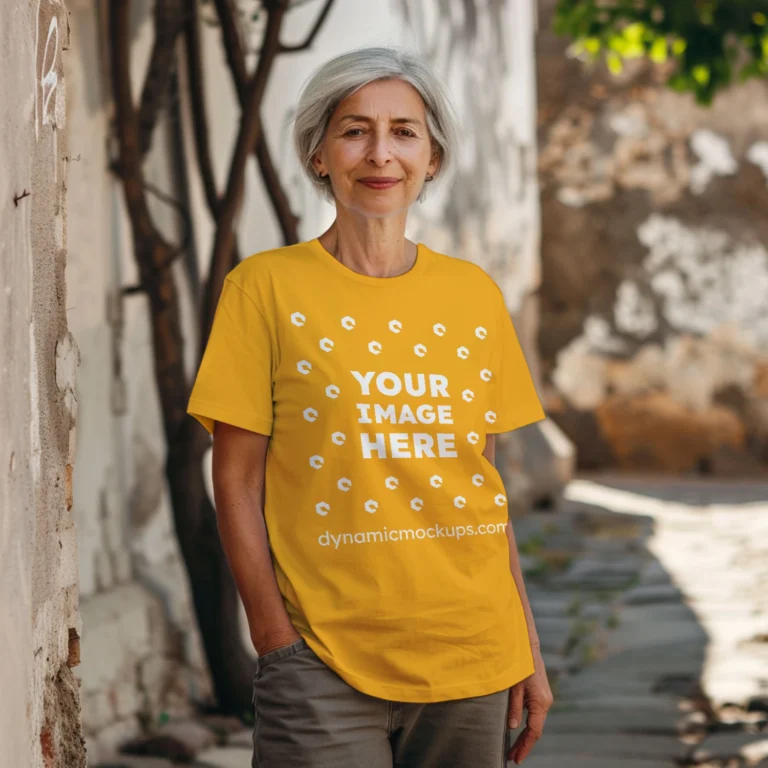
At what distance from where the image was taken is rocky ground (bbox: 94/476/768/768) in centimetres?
363

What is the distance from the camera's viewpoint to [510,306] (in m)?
9.02

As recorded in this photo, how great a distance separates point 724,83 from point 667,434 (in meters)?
6.41

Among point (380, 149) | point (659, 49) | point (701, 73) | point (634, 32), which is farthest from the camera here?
point (634, 32)

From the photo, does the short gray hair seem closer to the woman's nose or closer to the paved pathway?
the woman's nose

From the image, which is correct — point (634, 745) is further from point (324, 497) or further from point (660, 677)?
point (324, 497)

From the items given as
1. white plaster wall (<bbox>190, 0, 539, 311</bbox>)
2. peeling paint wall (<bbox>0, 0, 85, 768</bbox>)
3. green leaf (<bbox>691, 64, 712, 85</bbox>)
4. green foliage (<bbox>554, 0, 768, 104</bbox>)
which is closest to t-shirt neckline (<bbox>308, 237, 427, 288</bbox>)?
peeling paint wall (<bbox>0, 0, 85, 768</bbox>)

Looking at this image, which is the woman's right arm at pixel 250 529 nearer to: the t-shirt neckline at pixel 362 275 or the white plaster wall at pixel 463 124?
the t-shirt neckline at pixel 362 275

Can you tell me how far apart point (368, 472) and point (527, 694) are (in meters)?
0.43

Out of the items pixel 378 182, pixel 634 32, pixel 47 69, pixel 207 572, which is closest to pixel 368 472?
pixel 378 182

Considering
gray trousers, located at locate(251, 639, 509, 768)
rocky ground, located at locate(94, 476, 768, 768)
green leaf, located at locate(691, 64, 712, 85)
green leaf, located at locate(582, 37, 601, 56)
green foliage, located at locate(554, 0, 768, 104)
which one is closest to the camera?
gray trousers, located at locate(251, 639, 509, 768)

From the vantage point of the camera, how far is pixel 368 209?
1788mm

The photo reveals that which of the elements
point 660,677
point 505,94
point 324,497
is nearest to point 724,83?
point 660,677

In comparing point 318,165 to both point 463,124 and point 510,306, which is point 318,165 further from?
point 510,306

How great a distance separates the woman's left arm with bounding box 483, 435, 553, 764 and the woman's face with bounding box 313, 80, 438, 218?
0.39 metres
